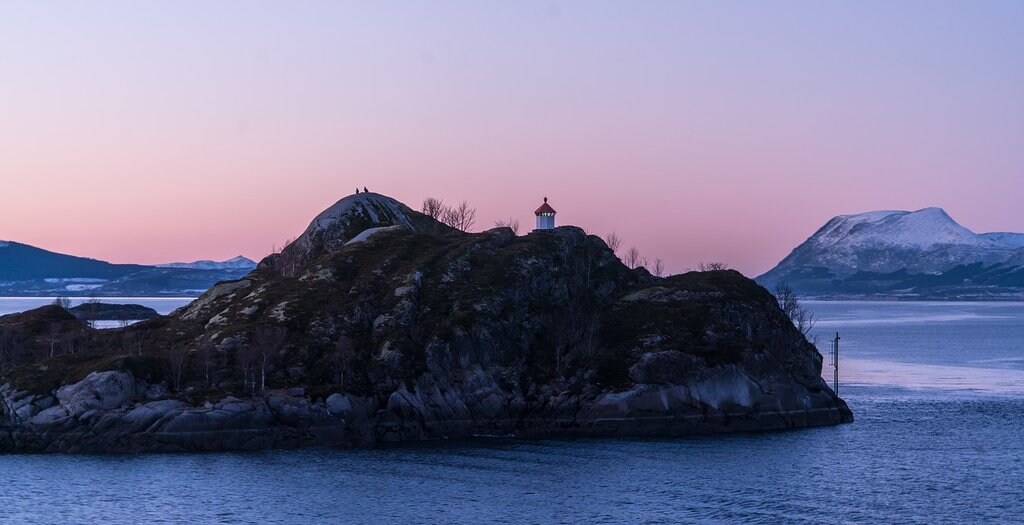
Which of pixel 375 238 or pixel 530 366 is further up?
pixel 375 238

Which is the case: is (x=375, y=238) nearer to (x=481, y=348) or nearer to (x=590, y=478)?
(x=481, y=348)

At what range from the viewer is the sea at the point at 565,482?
3354 inches

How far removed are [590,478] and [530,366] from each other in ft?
127

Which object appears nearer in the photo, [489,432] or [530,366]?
[489,432]

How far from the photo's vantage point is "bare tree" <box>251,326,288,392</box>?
126188 mm

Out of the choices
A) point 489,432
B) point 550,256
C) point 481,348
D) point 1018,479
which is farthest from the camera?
point 550,256

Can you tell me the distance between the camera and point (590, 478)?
9956cm

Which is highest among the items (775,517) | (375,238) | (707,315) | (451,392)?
(375,238)

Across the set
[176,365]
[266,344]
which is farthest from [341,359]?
[176,365]

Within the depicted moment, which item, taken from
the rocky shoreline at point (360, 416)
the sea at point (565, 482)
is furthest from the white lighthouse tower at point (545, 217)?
the sea at point (565, 482)

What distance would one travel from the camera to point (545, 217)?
176 metres

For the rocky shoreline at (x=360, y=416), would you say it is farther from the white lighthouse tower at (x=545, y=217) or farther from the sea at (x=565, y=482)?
the white lighthouse tower at (x=545, y=217)

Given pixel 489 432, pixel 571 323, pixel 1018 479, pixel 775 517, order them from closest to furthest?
pixel 775 517
pixel 1018 479
pixel 489 432
pixel 571 323

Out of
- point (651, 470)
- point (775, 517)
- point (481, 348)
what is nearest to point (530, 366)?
point (481, 348)
